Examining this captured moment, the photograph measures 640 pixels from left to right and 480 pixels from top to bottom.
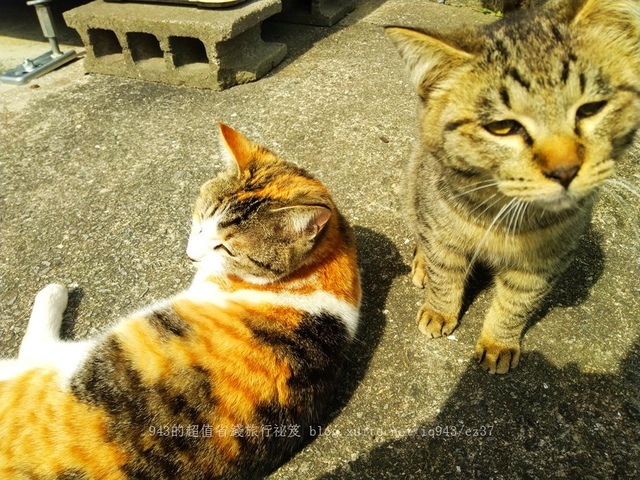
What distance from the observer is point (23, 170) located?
335cm

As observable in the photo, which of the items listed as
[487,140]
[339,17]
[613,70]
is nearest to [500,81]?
[487,140]

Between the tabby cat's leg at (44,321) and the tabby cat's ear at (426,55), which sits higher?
the tabby cat's ear at (426,55)

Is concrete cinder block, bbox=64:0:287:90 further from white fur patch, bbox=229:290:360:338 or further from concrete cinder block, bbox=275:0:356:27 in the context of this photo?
white fur patch, bbox=229:290:360:338

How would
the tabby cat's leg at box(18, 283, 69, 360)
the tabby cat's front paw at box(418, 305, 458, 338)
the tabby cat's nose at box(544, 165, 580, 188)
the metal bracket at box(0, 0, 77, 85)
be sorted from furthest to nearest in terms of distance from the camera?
the metal bracket at box(0, 0, 77, 85)
the tabby cat's front paw at box(418, 305, 458, 338)
the tabby cat's leg at box(18, 283, 69, 360)
the tabby cat's nose at box(544, 165, 580, 188)

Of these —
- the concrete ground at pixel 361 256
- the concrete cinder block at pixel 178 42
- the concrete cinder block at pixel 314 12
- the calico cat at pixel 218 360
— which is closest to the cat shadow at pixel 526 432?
the concrete ground at pixel 361 256

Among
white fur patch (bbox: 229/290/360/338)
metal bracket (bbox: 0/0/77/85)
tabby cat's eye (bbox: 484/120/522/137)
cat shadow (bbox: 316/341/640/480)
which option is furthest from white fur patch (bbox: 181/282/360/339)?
metal bracket (bbox: 0/0/77/85)

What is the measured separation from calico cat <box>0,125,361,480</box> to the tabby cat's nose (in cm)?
81

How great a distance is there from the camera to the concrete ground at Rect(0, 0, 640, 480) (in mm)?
2018

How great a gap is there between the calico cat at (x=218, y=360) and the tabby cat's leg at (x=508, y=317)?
0.66 metres

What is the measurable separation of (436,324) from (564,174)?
3.61 ft

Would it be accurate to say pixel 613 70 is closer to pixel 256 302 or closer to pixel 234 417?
pixel 256 302

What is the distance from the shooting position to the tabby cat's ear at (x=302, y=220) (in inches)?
74.3

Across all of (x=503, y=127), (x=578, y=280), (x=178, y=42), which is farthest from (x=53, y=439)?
(x=178, y=42)

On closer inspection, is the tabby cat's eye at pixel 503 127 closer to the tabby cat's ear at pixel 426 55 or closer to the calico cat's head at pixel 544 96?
the calico cat's head at pixel 544 96
